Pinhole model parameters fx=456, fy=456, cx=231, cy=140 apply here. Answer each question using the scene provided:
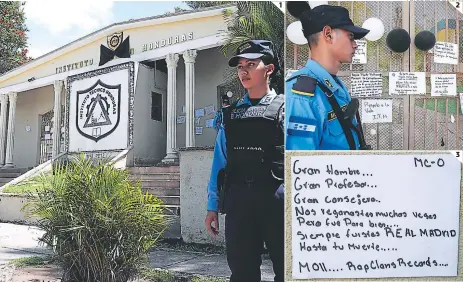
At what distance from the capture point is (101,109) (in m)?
13.3

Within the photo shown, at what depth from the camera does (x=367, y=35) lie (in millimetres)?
2053

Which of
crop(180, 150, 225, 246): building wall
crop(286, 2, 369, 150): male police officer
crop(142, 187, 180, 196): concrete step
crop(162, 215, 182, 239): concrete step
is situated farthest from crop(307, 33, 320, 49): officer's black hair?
crop(142, 187, 180, 196): concrete step

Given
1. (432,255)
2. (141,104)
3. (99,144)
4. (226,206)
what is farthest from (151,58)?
(432,255)

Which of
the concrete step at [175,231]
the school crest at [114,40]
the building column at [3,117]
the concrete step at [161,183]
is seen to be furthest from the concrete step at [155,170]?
the building column at [3,117]

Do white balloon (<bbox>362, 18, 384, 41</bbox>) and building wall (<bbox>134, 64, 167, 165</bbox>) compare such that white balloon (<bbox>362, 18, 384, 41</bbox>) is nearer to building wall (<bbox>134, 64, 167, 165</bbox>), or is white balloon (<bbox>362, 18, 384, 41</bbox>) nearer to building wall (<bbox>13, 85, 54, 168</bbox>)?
building wall (<bbox>134, 64, 167, 165</bbox>)

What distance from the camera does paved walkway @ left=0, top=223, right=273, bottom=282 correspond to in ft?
17.2

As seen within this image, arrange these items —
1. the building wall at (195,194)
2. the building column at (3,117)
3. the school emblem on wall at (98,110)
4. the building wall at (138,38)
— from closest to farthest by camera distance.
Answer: the building wall at (195,194) → the building wall at (138,38) → the school emblem on wall at (98,110) → the building column at (3,117)

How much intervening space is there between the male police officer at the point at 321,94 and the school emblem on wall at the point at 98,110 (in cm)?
1128

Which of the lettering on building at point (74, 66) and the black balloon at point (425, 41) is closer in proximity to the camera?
the black balloon at point (425, 41)

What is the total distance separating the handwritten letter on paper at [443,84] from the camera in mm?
2041

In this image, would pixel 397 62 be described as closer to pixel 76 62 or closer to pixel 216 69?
pixel 216 69

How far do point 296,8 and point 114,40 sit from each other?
1269 cm

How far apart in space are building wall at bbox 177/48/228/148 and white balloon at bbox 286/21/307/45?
11449 millimetres

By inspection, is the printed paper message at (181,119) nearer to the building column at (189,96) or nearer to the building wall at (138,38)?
the building column at (189,96)
